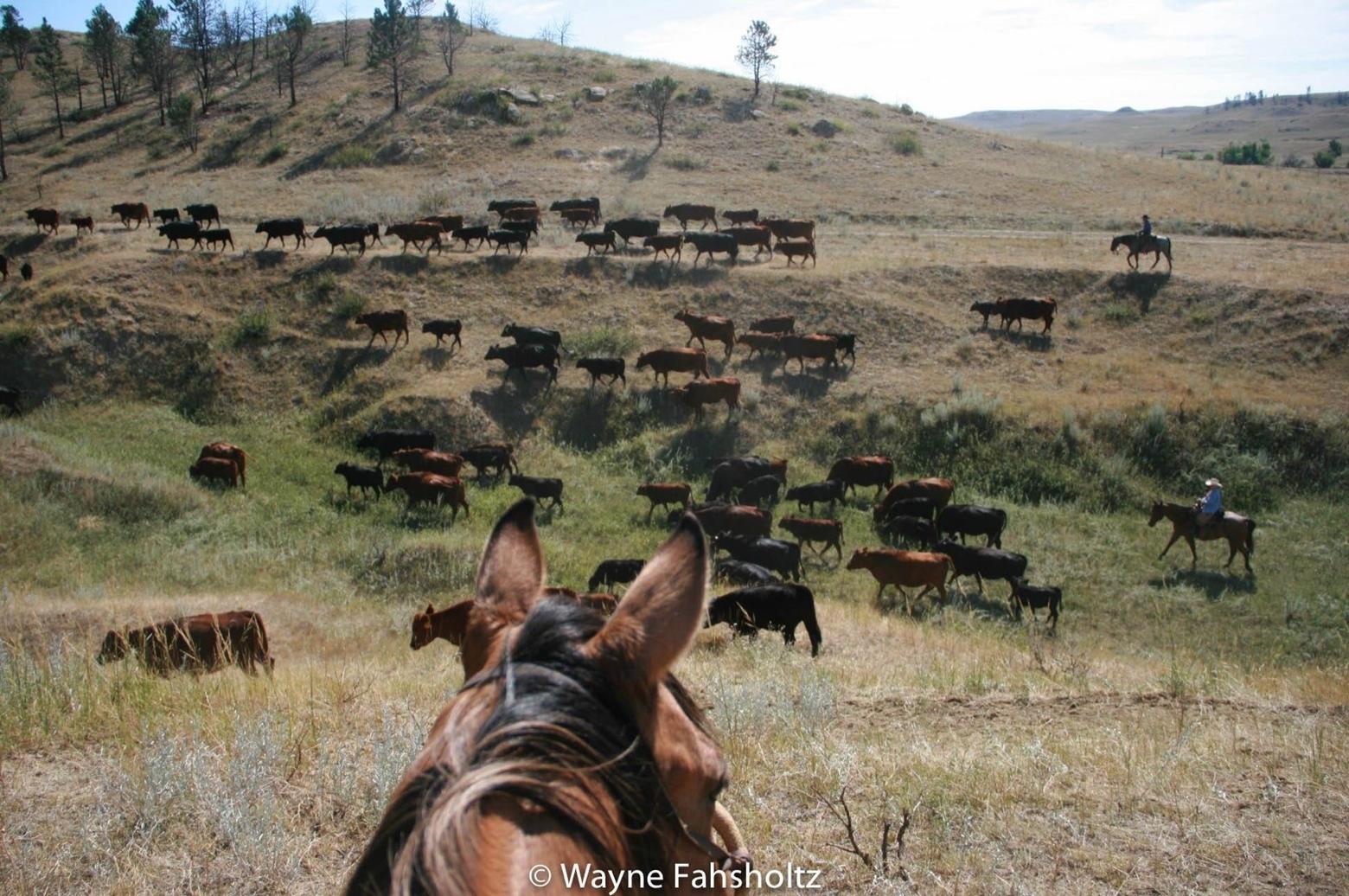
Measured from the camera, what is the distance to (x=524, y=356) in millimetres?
26109

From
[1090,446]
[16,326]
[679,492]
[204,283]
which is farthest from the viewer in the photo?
[204,283]

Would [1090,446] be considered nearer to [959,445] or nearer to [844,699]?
[959,445]

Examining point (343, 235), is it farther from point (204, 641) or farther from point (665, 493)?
point (204, 641)

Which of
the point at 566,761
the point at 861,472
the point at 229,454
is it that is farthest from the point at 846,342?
the point at 566,761

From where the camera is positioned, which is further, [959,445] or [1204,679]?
[959,445]

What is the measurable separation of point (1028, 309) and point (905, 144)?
29.5 m

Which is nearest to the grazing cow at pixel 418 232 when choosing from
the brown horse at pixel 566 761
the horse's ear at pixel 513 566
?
the horse's ear at pixel 513 566

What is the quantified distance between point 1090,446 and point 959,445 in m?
3.09

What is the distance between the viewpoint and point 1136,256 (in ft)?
103

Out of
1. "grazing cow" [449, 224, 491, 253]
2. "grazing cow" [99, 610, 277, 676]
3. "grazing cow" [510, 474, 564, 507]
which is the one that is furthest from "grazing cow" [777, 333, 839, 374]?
"grazing cow" [99, 610, 277, 676]

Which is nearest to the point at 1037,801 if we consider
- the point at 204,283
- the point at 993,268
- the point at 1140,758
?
the point at 1140,758

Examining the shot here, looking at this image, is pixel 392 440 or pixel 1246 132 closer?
pixel 392 440

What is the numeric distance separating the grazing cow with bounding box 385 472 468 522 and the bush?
42.3 m

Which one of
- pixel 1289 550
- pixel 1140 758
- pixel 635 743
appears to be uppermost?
pixel 635 743
